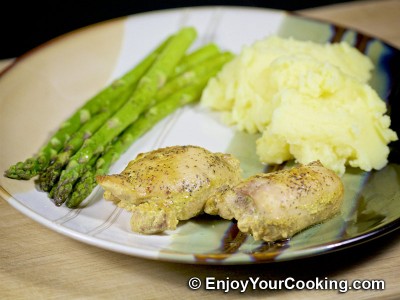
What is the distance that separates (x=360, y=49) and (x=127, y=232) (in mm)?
2742

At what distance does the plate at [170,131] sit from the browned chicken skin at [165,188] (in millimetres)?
83

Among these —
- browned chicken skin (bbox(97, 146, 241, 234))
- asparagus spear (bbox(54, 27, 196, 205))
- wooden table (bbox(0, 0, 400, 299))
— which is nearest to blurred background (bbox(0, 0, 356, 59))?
asparagus spear (bbox(54, 27, 196, 205))

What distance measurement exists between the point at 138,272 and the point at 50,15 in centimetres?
537

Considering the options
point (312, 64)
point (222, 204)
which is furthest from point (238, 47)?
point (222, 204)

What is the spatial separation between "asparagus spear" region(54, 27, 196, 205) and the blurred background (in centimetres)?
285

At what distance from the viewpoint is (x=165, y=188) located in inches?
134

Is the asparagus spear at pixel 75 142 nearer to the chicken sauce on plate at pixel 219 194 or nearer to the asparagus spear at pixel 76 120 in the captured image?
the asparagus spear at pixel 76 120

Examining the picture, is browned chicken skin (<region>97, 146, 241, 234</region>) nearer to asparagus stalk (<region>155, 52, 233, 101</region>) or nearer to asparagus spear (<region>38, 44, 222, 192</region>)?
asparagus spear (<region>38, 44, 222, 192</region>)

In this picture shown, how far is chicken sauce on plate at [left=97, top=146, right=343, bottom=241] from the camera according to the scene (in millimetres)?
3248

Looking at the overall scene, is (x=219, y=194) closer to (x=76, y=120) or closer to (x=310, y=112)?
(x=310, y=112)

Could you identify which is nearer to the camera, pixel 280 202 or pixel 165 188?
pixel 280 202

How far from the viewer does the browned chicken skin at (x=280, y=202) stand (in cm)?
322

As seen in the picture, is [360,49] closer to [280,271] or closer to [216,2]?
[280,271]

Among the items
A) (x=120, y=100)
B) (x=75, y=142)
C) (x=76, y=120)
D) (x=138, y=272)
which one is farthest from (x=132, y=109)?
(x=138, y=272)
